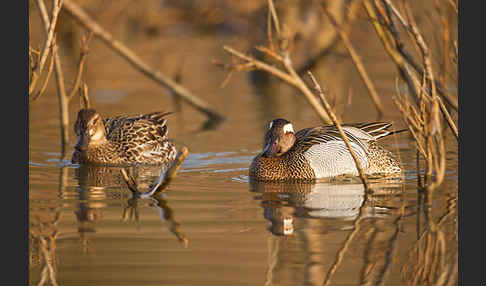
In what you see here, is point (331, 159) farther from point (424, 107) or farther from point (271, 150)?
point (424, 107)

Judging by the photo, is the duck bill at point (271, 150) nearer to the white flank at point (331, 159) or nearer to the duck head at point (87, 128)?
the white flank at point (331, 159)

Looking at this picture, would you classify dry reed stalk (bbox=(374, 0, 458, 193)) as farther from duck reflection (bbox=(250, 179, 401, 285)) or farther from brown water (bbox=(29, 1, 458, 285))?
duck reflection (bbox=(250, 179, 401, 285))

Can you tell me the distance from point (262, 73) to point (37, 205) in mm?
11800

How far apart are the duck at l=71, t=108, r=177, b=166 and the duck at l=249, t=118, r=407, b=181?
2.01 m

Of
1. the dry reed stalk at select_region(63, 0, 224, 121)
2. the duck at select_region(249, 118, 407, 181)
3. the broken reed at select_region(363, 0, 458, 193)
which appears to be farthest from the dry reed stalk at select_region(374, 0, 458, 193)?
the dry reed stalk at select_region(63, 0, 224, 121)

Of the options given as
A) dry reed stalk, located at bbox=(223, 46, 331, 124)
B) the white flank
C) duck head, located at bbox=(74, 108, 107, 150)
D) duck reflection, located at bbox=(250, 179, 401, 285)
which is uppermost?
dry reed stalk, located at bbox=(223, 46, 331, 124)

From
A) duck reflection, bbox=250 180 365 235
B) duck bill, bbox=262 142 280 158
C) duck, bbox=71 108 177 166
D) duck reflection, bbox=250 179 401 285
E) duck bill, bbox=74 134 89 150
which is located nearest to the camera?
duck reflection, bbox=250 179 401 285

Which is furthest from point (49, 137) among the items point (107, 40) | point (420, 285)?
point (420, 285)

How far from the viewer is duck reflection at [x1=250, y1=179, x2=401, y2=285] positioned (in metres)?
7.00

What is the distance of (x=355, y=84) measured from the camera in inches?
755

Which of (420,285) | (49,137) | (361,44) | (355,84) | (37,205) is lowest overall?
(420,285)

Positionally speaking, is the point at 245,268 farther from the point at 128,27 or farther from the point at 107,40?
the point at 128,27

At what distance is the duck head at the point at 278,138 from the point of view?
35.6 feet

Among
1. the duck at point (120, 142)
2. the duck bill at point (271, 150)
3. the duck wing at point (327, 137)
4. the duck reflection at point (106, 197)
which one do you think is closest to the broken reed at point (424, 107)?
the duck wing at point (327, 137)
